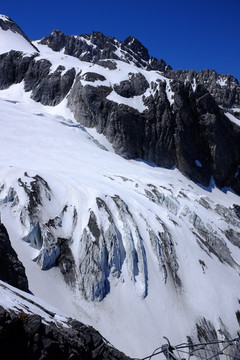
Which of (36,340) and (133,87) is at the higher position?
(133,87)

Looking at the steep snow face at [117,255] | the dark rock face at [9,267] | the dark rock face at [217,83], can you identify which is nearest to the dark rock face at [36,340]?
the dark rock face at [9,267]

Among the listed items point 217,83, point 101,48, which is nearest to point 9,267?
point 217,83

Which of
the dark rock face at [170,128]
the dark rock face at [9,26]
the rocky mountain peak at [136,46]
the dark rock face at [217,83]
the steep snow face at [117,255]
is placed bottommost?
the steep snow face at [117,255]

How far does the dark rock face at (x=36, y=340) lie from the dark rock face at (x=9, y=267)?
7.50 meters

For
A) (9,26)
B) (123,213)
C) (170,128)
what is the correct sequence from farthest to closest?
(9,26) → (170,128) → (123,213)

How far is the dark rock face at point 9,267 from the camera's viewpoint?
55.1ft

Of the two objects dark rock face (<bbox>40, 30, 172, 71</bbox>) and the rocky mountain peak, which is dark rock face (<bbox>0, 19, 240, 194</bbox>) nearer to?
dark rock face (<bbox>40, 30, 172, 71</bbox>)

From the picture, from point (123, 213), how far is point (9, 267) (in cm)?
1423

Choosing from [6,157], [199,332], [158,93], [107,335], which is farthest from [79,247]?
[158,93]

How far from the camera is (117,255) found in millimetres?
25781

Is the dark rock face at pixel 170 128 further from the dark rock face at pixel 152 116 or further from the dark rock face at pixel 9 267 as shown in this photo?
the dark rock face at pixel 9 267

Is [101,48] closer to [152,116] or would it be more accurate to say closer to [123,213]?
[152,116]

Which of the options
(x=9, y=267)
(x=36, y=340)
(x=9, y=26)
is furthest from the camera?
(x=9, y=26)

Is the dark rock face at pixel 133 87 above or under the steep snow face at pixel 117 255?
above
